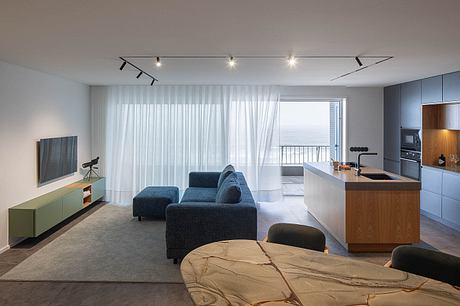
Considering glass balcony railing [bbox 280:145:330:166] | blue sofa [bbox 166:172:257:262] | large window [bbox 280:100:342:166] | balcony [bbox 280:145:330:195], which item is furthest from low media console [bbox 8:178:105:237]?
glass balcony railing [bbox 280:145:330:166]

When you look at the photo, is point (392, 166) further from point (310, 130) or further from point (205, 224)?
point (205, 224)

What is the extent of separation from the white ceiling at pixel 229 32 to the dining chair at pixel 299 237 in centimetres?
160

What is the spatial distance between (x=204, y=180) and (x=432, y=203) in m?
3.97

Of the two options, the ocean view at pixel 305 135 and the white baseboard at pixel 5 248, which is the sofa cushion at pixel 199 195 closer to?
the white baseboard at pixel 5 248

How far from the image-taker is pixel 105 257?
4.11 meters

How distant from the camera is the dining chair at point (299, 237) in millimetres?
2377

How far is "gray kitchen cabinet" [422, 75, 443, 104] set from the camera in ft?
17.9

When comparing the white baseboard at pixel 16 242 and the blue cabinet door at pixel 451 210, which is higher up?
the blue cabinet door at pixel 451 210

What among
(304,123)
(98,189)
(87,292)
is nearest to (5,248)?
(87,292)

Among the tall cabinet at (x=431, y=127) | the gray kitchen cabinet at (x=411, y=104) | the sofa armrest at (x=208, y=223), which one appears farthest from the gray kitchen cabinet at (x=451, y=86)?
the sofa armrest at (x=208, y=223)

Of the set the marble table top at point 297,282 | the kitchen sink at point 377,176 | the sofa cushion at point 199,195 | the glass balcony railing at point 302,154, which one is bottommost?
the sofa cushion at point 199,195

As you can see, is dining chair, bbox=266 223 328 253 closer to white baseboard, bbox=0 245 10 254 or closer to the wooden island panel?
the wooden island panel

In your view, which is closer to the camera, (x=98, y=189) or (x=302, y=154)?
(x=98, y=189)

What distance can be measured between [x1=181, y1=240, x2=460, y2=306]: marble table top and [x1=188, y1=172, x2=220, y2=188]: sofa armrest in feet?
14.2
